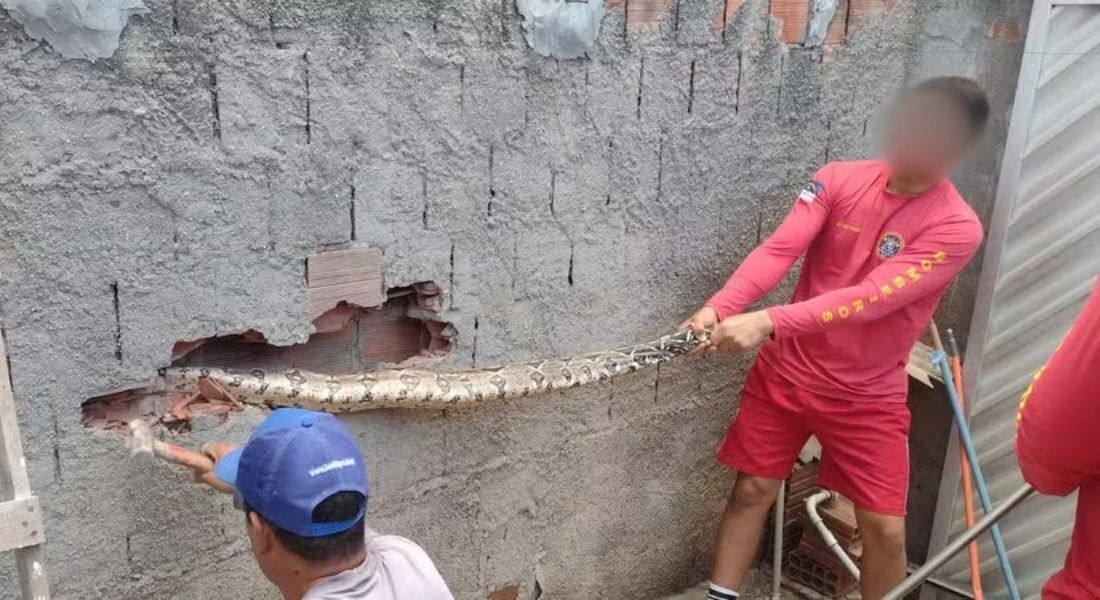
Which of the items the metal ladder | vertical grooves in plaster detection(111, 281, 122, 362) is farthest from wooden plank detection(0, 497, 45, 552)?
vertical grooves in plaster detection(111, 281, 122, 362)

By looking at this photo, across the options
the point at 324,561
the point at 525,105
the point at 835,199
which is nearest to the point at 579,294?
the point at 525,105

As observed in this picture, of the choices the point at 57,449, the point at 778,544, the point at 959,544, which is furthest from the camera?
the point at 778,544

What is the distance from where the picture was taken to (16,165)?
187 centimetres

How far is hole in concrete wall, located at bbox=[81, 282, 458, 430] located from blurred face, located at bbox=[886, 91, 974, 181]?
61.1 inches

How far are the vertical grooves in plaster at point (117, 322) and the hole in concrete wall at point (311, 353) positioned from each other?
102 mm

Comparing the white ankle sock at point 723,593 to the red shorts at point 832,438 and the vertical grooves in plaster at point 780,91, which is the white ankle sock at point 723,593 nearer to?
the red shorts at point 832,438

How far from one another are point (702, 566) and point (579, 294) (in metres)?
1.55

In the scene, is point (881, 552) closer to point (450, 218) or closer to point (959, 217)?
point (959, 217)

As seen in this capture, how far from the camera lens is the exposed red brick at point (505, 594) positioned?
10.2 feet

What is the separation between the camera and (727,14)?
10.0ft

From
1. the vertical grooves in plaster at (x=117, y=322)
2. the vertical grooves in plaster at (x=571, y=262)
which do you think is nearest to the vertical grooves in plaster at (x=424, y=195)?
the vertical grooves in plaster at (x=571, y=262)

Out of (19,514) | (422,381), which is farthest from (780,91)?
(19,514)

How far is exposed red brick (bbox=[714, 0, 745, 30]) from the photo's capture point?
119 inches

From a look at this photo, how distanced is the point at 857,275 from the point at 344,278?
65.7 inches
